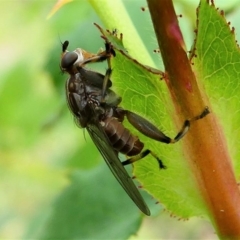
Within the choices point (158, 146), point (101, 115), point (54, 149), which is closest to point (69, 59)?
point (101, 115)

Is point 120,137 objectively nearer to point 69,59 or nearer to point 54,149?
point 69,59

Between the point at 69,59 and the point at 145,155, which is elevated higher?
the point at 69,59

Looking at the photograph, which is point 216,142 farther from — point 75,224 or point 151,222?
point 151,222

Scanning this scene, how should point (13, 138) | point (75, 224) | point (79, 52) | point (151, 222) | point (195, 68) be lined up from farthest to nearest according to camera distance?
point (151, 222), point (13, 138), point (75, 224), point (79, 52), point (195, 68)

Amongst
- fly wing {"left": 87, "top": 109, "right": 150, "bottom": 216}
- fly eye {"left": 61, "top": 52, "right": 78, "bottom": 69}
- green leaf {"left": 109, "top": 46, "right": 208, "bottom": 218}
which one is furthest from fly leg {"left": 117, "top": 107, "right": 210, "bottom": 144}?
fly eye {"left": 61, "top": 52, "right": 78, "bottom": 69}

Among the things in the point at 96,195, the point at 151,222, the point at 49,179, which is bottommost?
the point at 151,222

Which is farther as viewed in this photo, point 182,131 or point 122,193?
point 122,193

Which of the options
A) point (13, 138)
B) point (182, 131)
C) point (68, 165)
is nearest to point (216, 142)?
point (182, 131)

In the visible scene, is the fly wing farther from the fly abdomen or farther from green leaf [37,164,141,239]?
green leaf [37,164,141,239]

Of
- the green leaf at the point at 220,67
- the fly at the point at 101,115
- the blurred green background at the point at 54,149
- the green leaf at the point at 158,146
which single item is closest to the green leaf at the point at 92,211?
the blurred green background at the point at 54,149
